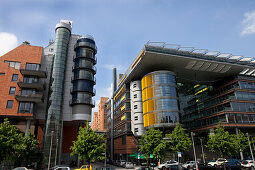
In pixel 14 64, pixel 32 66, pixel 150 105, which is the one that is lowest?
pixel 150 105

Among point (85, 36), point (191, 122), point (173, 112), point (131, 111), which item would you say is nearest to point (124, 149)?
point (131, 111)

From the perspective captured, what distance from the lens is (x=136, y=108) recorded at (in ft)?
219

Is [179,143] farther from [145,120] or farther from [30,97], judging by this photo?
[30,97]

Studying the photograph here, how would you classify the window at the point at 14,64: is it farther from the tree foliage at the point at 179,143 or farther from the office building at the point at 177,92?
the tree foliage at the point at 179,143

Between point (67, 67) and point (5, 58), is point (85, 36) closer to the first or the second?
point (67, 67)

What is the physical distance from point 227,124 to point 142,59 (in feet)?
106

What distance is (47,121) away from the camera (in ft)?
159

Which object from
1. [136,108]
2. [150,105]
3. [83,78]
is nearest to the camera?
[83,78]

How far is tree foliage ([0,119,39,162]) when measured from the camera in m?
29.2

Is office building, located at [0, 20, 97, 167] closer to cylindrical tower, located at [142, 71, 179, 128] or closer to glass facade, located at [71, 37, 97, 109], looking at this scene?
glass facade, located at [71, 37, 97, 109]

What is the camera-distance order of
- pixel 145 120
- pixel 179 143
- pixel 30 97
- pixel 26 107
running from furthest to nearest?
pixel 145 120
pixel 30 97
pixel 26 107
pixel 179 143

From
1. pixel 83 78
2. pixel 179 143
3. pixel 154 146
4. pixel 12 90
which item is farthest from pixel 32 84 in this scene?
pixel 179 143

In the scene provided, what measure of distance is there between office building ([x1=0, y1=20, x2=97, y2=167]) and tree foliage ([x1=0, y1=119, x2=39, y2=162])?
484 centimetres

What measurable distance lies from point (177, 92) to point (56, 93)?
37.1 meters
